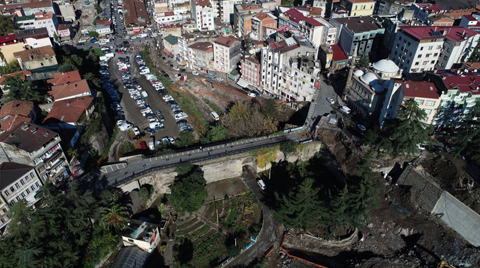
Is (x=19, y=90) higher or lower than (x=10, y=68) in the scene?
higher

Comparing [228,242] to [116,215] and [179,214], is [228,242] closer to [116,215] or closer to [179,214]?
[179,214]

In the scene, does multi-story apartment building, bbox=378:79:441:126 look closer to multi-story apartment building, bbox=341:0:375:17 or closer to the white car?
the white car

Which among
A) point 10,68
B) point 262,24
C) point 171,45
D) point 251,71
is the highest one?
point 262,24

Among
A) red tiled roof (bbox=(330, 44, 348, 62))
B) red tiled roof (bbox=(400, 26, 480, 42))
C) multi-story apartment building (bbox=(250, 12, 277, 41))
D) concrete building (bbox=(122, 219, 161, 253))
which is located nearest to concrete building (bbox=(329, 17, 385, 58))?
red tiled roof (bbox=(330, 44, 348, 62))

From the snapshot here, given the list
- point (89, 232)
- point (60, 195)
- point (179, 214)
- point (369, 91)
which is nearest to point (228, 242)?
point (179, 214)

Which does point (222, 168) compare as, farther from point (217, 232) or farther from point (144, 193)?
point (144, 193)

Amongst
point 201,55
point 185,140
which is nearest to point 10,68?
point 201,55

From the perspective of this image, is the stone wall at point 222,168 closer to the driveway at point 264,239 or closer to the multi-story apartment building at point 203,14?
the driveway at point 264,239
